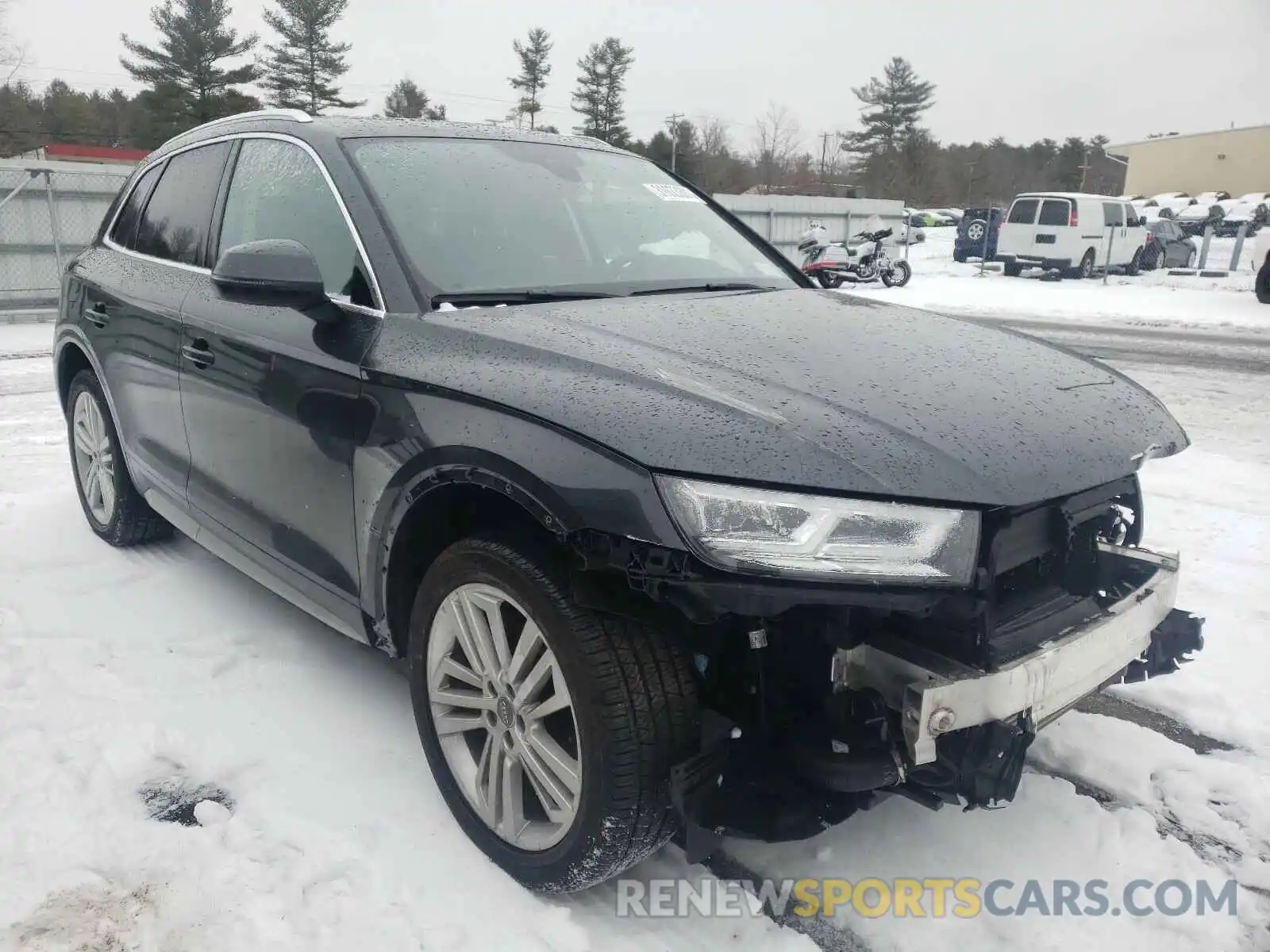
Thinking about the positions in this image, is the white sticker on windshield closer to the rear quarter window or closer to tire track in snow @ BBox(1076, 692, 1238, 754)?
tire track in snow @ BBox(1076, 692, 1238, 754)

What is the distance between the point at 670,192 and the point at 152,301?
6.27 feet

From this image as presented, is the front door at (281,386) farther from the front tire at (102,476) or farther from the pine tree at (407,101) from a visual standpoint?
the pine tree at (407,101)

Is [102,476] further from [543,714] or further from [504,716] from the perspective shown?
[543,714]

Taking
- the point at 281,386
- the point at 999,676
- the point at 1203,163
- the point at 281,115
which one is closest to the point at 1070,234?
the point at 281,115

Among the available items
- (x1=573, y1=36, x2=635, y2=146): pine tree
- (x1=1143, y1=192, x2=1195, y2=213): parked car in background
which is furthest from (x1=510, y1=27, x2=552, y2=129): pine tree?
(x1=1143, y1=192, x2=1195, y2=213): parked car in background

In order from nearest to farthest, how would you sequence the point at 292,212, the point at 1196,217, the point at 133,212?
the point at 292,212, the point at 133,212, the point at 1196,217

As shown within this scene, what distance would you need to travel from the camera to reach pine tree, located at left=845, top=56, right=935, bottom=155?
65.1 metres

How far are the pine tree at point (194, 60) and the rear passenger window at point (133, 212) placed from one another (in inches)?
1658

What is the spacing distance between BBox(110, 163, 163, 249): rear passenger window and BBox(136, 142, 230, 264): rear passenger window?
74mm

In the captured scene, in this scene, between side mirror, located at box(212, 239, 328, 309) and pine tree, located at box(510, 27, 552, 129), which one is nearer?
side mirror, located at box(212, 239, 328, 309)

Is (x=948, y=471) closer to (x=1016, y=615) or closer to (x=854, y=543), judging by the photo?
(x=854, y=543)

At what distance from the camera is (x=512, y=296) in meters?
2.60

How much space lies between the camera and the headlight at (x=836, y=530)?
171cm

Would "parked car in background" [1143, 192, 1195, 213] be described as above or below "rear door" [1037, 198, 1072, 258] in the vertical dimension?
above
